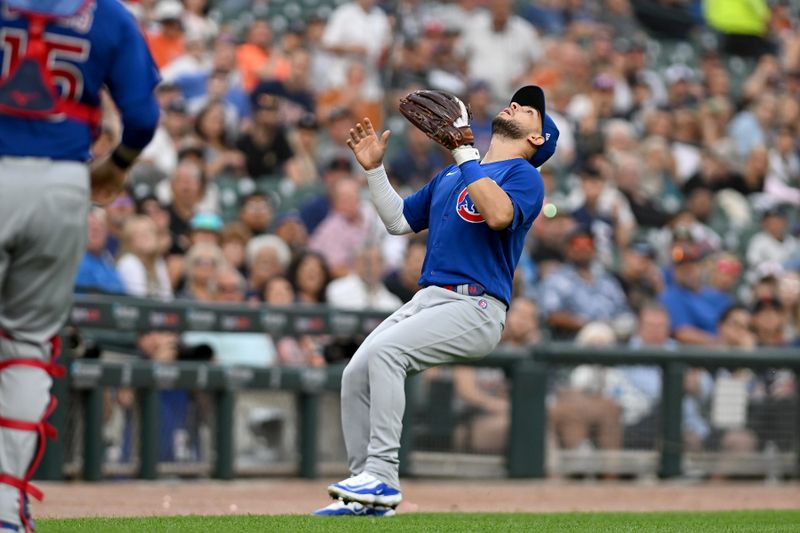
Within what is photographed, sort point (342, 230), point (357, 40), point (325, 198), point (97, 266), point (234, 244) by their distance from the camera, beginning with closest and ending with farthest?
point (97, 266)
point (234, 244)
point (342, 230)
point (325, 198)
point (357, 40)

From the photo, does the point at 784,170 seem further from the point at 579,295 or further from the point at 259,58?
the point at 259,58

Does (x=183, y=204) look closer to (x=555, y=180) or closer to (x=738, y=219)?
(x=555, y=180)

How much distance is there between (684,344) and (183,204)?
4.36 meters

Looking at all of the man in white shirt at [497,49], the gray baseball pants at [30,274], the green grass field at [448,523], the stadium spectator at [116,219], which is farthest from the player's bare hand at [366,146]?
the man in white shirt at [497,49]

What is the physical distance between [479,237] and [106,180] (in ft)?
5.92

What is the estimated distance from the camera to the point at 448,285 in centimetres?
609

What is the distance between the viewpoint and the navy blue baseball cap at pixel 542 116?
6.27 meters

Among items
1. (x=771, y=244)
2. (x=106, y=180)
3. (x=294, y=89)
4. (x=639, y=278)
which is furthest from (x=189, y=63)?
(x=106, y=180)

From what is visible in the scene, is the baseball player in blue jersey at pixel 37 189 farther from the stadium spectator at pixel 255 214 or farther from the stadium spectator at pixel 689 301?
the stadium spectator at pixel 689 301

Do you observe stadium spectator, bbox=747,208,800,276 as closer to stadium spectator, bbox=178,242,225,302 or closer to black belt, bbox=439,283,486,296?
stadium spectator, bbox=178,242,225,302

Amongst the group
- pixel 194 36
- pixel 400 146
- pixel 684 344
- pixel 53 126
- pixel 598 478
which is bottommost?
pixel 598 478

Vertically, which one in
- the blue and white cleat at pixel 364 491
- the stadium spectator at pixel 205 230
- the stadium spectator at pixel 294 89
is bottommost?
the blue and white cleat at pixel 364 491

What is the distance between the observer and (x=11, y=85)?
4.32 metres

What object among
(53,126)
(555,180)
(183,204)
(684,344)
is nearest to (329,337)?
(183,204)
